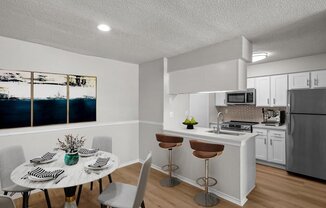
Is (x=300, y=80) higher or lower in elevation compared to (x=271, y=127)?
higher

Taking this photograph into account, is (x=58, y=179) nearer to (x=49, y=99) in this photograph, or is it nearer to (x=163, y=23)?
(x=49, y=99)

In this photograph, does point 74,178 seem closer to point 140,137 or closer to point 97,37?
point 97,37

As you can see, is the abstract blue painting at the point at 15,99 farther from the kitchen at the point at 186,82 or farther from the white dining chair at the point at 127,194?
the white dining chair at the point at 127,194

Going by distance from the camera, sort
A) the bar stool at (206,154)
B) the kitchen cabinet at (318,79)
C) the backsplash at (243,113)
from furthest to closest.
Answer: the backsplash at (243,113) < the kitchen cabinet at (318,79) < the bar stool at (206,154)

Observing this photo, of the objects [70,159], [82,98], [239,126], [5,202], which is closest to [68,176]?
[70,159]

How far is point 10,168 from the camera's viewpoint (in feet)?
7.28

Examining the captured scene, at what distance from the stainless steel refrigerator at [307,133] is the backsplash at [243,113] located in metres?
1.14

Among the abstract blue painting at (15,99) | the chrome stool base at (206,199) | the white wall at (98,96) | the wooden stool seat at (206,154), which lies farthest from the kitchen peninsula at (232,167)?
the abstract blue painting at (15,99)

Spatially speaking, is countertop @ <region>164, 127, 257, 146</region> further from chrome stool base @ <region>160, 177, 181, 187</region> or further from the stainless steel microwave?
the stainless steel microwave

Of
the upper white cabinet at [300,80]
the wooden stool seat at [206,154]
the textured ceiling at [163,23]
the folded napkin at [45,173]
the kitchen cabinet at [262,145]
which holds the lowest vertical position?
the kitchen cabinet at [262,145]

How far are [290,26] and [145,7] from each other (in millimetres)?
1921

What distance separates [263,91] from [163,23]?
3536 millimetres

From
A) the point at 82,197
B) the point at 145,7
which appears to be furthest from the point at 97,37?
the point at 82,197

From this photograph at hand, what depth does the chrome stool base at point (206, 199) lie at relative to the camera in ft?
8.46
